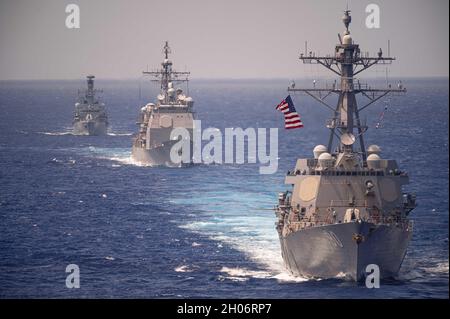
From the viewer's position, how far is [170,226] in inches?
2672

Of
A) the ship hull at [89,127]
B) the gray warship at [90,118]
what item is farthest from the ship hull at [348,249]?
the gray warship at [90,118]

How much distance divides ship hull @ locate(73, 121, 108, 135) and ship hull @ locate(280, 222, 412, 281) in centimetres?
9362

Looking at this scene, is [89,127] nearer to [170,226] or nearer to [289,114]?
[170,226]

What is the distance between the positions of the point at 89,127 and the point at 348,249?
96.7 m

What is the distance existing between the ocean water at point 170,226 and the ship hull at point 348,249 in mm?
779

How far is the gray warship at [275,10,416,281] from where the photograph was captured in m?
49.5

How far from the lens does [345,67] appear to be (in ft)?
184

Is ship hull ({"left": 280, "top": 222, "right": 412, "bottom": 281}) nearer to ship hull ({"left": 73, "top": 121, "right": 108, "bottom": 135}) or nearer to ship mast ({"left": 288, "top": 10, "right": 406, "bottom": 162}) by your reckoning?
ship mast ({"left": 288, "top": 10, "right": 406, "bottom": 162})

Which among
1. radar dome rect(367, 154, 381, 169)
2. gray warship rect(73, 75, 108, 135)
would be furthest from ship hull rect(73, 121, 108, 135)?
radar dome rect(367, 154, 381, 169)

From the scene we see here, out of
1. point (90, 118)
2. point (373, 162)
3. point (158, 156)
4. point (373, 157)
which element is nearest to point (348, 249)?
point (373, 162)

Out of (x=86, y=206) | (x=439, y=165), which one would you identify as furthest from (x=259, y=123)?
(x=86, y=206)

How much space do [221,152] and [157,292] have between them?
232 ft

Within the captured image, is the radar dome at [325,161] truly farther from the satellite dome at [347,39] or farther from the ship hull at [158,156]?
the ship hull at [158,156]

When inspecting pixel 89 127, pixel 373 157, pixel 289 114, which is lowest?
pixel 89 127
